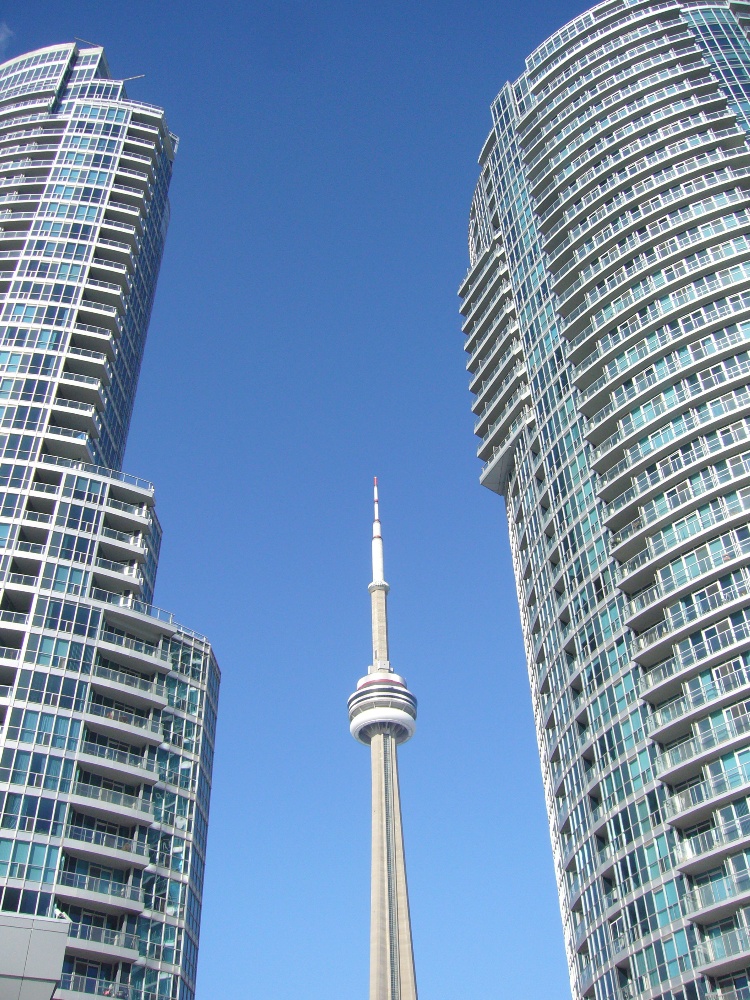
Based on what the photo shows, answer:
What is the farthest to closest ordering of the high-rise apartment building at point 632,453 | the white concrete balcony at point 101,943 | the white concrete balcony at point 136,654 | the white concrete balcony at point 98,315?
1. the white concrete balcony at point 98,315
2. the white concrete balcony at point 136,654
3. the white concrete balcony at point 101,943
4. the high-rise apartment building at point 632,453

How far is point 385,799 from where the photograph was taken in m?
162

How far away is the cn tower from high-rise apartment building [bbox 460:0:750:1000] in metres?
76.7

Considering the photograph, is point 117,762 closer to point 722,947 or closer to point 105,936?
point 105,936

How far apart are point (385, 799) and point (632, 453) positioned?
334 feet

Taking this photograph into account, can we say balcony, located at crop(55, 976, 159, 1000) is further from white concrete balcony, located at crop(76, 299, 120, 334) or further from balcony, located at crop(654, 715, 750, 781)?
white concrete balcony, located at crop(76, 299, 120, 334)

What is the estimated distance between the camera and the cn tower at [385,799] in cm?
14650

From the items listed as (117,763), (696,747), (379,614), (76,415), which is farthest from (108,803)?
(379,614)

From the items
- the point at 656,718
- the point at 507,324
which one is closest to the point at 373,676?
the point at 507,324

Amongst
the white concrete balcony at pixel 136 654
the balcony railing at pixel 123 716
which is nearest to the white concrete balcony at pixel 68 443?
the white concrete balcony at pixel 136 654

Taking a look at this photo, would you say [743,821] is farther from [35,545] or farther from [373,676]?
[373,676]

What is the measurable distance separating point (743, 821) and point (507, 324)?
176 feet

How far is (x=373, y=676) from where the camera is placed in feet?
580

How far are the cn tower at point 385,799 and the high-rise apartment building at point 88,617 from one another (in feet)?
251

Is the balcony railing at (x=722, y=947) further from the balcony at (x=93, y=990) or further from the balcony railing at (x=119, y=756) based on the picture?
the balcony railing at (x=119, y=756)
